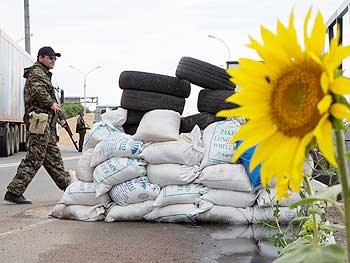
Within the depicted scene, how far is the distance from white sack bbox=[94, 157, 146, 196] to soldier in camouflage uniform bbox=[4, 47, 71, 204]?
1.91 meters

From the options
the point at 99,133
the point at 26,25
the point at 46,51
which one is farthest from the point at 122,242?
the point at 26,25

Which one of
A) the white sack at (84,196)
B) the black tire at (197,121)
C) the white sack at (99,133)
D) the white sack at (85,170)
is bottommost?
the white sack at (84,196)

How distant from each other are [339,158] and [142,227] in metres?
5.62

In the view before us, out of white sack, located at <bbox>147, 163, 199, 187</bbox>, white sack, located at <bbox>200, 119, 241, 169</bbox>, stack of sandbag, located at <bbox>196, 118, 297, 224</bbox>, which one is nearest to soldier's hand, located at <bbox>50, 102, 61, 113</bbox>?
white sack, located at <bbox>147, 163, 199, 187</bbox>

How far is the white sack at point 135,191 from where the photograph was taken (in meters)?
6.62

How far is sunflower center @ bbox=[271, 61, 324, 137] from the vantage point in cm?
97

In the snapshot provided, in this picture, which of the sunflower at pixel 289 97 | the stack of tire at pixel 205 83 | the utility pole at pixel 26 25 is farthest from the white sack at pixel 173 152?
the utility pole at pixel 26 25

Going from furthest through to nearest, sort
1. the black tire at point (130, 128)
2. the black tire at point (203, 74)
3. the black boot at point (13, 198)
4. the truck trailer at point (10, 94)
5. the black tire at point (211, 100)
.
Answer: the truck trailer at point (10, 94) → the black boot at point (13, 198) → the black tire at point (130, 128) → the black tire at point (203, 74) → the black tire at point (211, 100)

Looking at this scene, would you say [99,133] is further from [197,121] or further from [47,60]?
[47,60]

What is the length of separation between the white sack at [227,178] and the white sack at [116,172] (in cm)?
63

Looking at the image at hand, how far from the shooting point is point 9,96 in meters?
25.5

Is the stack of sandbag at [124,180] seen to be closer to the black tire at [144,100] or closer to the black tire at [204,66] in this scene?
the black tire at [144,100]

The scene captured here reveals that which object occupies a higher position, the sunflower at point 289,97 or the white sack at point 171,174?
the sunflower at point 289,97

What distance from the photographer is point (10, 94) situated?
1013 inches
